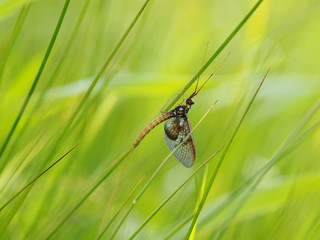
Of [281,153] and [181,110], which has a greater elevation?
[181,110]

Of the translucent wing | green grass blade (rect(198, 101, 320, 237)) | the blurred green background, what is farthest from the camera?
the translucent wing

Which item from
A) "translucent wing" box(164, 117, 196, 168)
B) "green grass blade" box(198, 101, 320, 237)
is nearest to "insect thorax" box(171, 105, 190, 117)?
"translucent wing" box(164, 117, 196, 168)

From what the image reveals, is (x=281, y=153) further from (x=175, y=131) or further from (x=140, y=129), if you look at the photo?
(x=140, y=129)

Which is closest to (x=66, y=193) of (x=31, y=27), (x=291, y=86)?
(x=291, y=86)

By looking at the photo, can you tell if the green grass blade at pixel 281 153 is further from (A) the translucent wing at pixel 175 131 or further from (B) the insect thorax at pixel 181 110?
(B) the insect thorax at pixel 181 110

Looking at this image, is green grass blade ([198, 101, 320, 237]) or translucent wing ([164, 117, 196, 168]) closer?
green grass blade ([198, 101, 320, 237])

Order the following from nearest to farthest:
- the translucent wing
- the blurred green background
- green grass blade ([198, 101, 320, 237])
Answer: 1. green grass blade ([198, 101, 320, 237])
2. the blurred green background
3. the translucent wing

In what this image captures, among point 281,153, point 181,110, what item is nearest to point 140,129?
point 181,110

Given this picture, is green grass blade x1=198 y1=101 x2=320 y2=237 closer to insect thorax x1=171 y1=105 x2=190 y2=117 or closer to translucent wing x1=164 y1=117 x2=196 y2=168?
translucent wing x1=164 y1=117 x2=196 y2=168

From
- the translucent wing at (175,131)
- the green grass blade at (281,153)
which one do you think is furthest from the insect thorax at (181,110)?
the green grass blade at (281,153)
